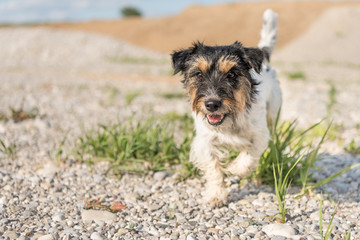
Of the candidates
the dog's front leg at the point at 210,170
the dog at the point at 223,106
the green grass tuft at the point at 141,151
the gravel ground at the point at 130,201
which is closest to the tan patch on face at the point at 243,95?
the dog at the point at 223,106

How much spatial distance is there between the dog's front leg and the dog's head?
16.8 inches

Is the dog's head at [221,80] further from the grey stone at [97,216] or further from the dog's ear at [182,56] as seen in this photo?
the grey stone at [97,216]

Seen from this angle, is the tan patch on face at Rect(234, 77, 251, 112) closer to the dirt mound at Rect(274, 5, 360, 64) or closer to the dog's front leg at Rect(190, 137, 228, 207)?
the dog's front leg at Rect(190, 137, 228, 207)

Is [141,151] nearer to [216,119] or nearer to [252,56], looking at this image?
[216,119]

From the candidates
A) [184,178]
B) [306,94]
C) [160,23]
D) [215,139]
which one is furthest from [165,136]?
[160,23]

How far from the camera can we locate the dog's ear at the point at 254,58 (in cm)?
367

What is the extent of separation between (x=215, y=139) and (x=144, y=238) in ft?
4.44

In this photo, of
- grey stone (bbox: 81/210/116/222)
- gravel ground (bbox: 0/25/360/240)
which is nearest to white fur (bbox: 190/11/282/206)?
gravel ground (bbox: 0/25/360/240)

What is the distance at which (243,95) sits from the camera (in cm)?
363

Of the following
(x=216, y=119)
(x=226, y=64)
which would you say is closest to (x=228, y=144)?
(x=216, y=119)

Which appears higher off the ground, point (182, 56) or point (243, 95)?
point (182, 56)

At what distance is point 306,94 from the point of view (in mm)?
10102

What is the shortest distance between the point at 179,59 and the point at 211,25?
32631 mm

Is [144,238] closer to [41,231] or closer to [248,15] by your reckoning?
[41,231]
